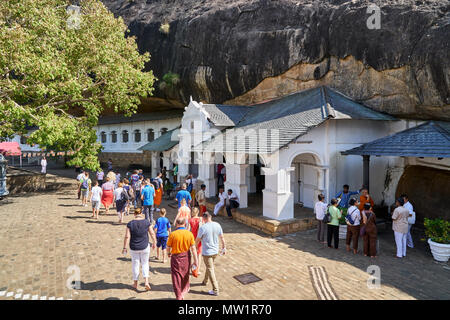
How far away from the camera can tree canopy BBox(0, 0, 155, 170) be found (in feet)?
42.9

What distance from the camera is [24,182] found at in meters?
20.1

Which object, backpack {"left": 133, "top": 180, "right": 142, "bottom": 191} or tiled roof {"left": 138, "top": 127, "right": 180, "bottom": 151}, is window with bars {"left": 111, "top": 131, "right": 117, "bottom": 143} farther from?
backpack {"left": 133, "top": 180, "right": 142, "bottom": 191}

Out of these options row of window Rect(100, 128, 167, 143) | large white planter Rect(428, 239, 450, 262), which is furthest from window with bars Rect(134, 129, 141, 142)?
large white planter Rect(428, 239, 450, 262)

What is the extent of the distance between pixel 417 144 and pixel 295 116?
506cm

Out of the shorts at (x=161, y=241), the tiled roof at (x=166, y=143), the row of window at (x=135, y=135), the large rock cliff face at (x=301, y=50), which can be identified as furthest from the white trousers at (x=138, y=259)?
the row of window at (x=135, y=135)

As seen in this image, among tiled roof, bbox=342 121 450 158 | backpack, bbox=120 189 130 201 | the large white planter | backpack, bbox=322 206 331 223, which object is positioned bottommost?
the large white planter

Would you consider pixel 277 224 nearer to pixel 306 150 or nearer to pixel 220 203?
pixel 220 203

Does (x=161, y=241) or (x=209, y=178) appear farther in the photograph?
(x=209, y=178)

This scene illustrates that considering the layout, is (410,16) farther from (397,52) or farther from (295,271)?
(295,271)

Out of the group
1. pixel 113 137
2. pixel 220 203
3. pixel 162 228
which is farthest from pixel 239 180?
pixel 113 137

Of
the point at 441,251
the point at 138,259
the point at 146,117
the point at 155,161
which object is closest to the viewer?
the point at 138,259

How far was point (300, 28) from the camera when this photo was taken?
17.7 meters

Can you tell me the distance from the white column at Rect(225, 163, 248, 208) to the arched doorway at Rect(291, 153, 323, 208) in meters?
2.34

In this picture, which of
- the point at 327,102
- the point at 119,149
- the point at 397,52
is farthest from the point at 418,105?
the point at 119,149
